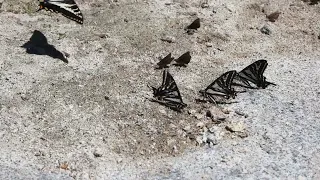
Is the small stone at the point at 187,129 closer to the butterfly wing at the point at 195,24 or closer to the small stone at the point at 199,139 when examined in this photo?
the small stone at the point at 199,139

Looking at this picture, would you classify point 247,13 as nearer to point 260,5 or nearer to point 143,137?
point 260,5

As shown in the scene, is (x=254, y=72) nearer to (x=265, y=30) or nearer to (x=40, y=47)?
(x=265, y=30)

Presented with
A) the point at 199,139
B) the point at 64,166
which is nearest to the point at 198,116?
the point at 199,139

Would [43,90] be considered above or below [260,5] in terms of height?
below

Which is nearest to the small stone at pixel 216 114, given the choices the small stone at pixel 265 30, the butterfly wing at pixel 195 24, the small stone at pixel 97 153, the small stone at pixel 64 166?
the small stone at pixel 97 153

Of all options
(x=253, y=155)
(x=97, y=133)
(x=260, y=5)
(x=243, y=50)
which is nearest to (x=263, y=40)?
(x=243, y=50)
